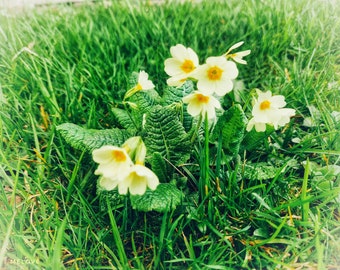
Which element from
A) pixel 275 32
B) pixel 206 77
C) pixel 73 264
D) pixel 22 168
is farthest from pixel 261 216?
pixel 275 32

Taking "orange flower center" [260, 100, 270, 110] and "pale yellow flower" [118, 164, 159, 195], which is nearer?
"pale yellow flower" [118, 164, 159, 195]

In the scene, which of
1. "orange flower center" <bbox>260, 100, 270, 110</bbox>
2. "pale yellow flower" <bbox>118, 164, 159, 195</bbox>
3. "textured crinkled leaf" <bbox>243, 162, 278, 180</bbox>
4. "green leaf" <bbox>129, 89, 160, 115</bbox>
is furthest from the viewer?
"green leaf" <bbox>129, 89, 160, 115</bbox>

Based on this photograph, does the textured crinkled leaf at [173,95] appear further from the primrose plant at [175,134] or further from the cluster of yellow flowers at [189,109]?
the cluster of yellow flowers at [189,109]

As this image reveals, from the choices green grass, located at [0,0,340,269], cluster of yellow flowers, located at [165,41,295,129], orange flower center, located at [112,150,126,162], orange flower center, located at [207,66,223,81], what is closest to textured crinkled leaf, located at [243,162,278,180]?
green grass, located at [0,0,340,269]

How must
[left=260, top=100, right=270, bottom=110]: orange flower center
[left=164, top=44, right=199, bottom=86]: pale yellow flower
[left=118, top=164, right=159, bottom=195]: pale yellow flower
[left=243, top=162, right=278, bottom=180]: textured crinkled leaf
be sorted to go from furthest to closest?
[left=243, top=162, right=278, bottom=180]: textured crinkled leaf → [left=260, top=100, right=270, bottom=110]: orange flower center → [left=164, top=44, right=199, bottom=86]: pale yellow flower → [left=118, top=164, right=159, bottom=195]: pale yellow flower

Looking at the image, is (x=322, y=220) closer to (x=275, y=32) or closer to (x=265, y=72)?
(x=265, y=72)

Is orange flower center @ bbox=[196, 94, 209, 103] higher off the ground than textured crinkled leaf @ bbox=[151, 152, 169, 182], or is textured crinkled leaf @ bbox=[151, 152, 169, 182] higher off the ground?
orange flower center @ bbox=[196, 94, 209, 103]

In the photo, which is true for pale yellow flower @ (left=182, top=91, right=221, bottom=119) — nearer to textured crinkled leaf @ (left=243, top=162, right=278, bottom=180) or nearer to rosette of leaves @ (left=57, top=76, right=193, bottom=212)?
rosette of leaves @ (left=57, top=76, right=193, bottom=212)
